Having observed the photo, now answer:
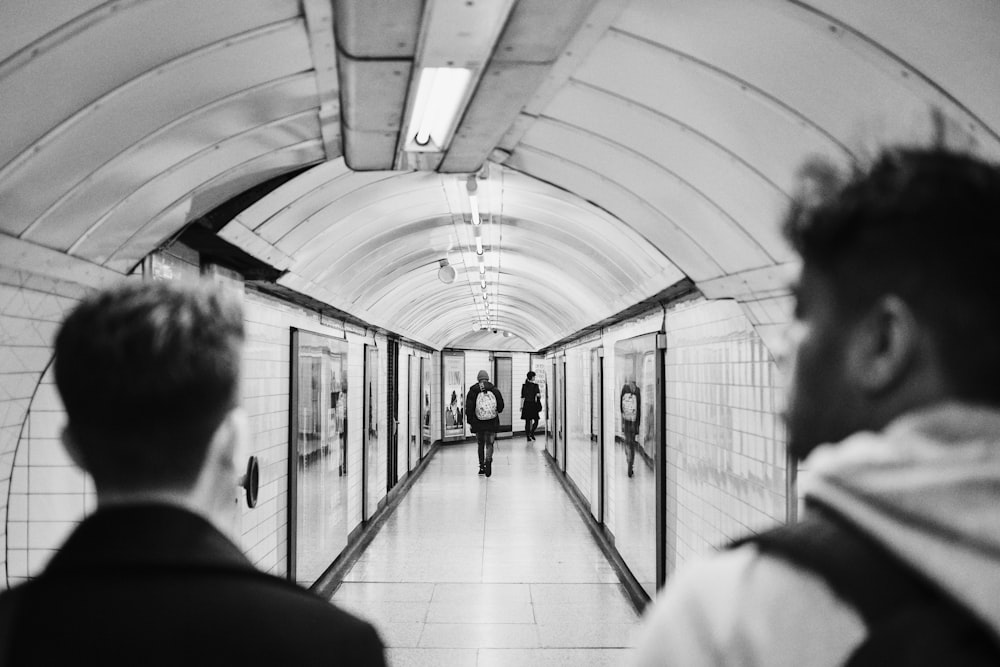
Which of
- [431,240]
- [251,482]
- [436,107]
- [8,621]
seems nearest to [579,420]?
[431,240]

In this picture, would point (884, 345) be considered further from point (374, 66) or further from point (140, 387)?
point (374, 66)

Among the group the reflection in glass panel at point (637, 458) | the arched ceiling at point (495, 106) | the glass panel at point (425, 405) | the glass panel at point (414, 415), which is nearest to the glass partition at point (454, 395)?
the glass panel at point (425, 405)

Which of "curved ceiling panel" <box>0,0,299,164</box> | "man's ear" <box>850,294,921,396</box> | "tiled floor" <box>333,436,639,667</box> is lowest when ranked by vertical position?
"tiled floor" <box>333,436,639,667</box>

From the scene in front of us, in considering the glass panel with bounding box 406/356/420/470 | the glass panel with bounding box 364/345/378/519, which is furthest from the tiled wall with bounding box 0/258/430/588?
the glass panel with bounding box 406/356/420/470

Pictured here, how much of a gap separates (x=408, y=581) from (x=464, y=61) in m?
5.75

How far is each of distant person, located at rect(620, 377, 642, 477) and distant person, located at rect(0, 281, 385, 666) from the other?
20.8ft

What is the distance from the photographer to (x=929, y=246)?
2.76 feet

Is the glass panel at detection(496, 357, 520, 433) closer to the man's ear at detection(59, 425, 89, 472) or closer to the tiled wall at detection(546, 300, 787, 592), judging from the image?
the tiled wall at detection(546, 300, 787, 592)

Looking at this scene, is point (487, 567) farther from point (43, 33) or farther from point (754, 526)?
point (43, 33)

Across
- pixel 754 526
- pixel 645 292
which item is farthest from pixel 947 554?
pixel 645 292

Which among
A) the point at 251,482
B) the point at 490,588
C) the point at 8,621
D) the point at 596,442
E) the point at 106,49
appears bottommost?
the point at 490,588

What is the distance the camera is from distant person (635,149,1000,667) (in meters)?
0.73

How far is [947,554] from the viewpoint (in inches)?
28.4

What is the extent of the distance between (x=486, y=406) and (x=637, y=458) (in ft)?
25.5
